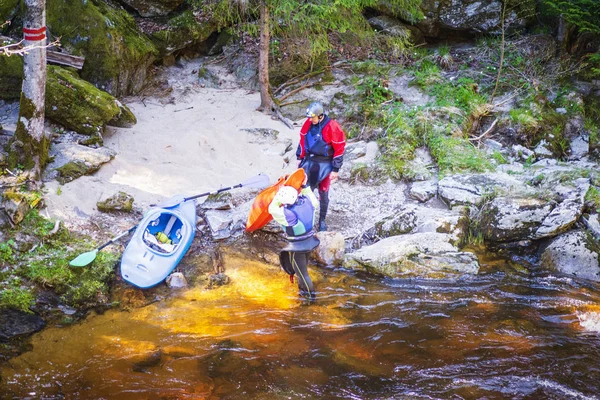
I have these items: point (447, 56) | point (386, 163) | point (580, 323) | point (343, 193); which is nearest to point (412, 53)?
point (447, 56)

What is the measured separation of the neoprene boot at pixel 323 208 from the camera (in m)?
7.80

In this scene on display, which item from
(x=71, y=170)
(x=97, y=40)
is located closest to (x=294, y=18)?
(x=97, y=40)

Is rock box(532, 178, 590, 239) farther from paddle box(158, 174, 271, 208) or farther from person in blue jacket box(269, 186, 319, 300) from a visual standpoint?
paddle box(158, 174, 271, 208)

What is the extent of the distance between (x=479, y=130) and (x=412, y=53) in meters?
3.26

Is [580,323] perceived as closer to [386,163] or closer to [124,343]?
[386,163]

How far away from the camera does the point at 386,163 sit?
9.34 meters

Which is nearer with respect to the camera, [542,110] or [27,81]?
[27,81]

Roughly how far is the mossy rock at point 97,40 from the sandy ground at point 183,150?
0.69 meters

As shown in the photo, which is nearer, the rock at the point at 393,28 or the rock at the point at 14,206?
the rock at the point at 14,206

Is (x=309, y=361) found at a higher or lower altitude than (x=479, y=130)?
lower

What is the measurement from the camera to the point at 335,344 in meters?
5.88

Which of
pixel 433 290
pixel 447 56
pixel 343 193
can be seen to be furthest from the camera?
pixel 447 56

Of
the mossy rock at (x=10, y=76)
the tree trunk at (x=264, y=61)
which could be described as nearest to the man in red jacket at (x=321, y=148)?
the tree trunk at (x=264, y=61)

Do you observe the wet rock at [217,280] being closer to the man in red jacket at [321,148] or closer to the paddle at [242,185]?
the paddle at [242,185]
